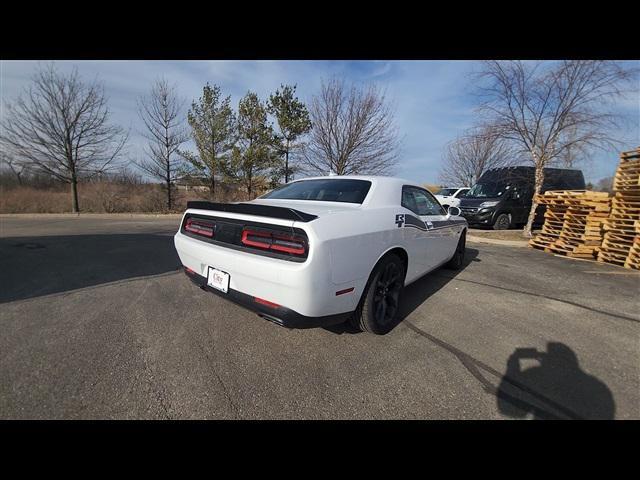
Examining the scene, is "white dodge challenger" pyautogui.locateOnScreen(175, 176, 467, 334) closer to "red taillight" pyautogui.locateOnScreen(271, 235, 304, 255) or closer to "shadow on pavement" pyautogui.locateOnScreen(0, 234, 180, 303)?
"red taillight" pyautogui.locateOnScreen(271, 235, 304, 255)

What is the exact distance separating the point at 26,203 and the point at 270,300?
1943cm

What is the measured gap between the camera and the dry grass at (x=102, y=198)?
14.0m

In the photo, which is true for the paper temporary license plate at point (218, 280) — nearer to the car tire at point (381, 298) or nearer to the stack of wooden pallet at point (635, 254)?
the car tire at point (381, 298)

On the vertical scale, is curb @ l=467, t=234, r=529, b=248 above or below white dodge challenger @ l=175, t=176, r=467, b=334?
below

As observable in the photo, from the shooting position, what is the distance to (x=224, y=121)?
14977 millimetres

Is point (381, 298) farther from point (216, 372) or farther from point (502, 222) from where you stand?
point (502, 222)

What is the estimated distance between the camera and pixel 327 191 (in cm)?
307

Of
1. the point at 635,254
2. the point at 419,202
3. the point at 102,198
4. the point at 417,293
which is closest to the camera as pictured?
the point at 419,202

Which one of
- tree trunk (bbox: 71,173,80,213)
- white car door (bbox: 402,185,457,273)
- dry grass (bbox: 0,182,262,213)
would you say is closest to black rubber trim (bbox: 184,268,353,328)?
white car door (bbox: 402,185,457,273)

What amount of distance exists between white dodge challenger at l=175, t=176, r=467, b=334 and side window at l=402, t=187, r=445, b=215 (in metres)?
0.04

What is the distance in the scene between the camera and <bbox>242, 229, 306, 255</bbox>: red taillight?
1.90 meters

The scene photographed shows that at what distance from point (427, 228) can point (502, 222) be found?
32.6 feet

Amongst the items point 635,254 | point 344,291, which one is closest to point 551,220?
point 635,254

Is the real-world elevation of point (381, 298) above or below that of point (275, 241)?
below
